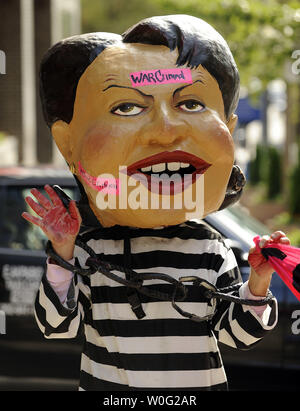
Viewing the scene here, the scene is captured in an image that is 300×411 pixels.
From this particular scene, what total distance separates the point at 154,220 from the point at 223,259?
306mm

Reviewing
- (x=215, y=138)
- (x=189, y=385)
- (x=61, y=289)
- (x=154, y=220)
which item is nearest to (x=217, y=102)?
(x=215, y=138)

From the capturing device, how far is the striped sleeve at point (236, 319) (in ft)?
7.23

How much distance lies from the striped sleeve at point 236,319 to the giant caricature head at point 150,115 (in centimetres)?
23

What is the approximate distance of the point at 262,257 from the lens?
7.18 ft

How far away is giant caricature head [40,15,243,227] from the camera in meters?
2.12

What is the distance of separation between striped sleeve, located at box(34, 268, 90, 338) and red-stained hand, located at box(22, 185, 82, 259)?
0.13 metres

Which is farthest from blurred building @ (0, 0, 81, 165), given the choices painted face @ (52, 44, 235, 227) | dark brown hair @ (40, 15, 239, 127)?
painted face @ (52, 44, 235, 227)

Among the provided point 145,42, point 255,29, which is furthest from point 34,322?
point 255,29

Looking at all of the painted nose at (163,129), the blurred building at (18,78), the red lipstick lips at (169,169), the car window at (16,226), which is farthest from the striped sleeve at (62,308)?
the blurred building at (18,78)

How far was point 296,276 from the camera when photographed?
2150 millimetres

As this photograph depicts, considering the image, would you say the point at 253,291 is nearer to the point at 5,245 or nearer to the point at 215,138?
the point at 215,138

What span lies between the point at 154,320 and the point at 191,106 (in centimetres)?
72

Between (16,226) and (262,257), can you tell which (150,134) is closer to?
(262,257)

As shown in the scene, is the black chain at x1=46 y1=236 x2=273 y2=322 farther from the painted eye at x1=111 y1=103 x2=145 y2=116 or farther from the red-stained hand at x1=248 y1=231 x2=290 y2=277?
the painted eye at x1=111 y1=103 x2=145 y2=116
